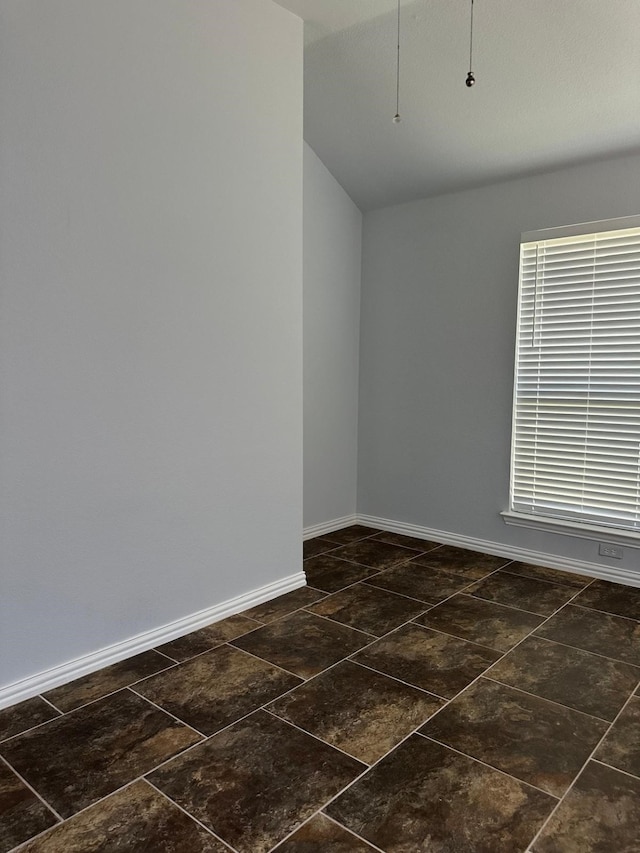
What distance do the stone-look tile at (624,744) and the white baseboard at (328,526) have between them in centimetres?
236

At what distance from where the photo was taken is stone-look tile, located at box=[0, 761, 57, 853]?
155 cm

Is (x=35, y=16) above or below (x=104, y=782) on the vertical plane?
above

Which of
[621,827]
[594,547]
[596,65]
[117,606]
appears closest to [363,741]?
[621,827]

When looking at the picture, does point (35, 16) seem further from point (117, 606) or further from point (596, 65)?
point (596, 65)

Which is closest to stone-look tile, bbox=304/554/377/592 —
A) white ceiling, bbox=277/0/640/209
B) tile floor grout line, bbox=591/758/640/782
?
tile floor grout line, bbox=591/758/640/782

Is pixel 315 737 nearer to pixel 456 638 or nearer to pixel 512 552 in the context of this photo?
pixel 456 638

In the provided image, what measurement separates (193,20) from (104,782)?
2.81 m

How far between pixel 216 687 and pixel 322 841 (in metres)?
0.83

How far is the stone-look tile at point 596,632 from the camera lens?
2.60 metres

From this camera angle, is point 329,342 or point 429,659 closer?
point 429,659

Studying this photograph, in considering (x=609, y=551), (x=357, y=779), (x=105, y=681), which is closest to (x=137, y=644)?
(x=105, y=681)

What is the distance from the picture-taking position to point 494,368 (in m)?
3.86

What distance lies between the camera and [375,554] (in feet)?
12.8

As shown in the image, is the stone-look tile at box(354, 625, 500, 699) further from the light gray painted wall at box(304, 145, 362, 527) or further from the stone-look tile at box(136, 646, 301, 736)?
the light gray painted wall at box(304, 145, 362, 527)
